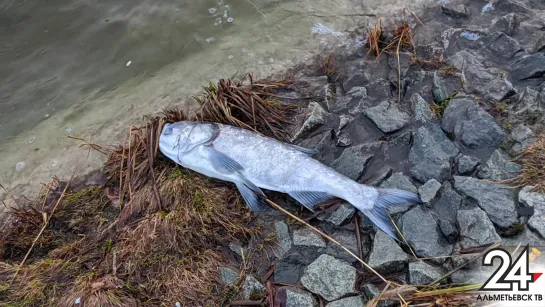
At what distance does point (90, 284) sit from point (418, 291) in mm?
2736

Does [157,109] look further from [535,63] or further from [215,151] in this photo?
[535,63]

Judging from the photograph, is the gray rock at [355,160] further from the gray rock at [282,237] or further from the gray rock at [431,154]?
the gray rock at [282,237]

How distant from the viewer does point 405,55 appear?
559 cm

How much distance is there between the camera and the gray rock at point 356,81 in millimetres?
5438

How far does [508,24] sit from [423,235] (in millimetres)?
3236

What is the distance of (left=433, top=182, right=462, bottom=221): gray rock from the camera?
4000 millimetres

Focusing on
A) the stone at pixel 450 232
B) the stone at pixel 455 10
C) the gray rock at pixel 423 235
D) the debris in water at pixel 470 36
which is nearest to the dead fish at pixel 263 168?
the gray rock at pixel 423 235

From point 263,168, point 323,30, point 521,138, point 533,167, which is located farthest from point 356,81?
point 533,167

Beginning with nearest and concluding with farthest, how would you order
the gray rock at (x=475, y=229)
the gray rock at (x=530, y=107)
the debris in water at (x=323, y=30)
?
the gray rock at (x=475, y=229) < the gray rock at (x=530, y=107) < the debris in water at (x=323, y=30)

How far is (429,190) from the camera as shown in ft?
13.6

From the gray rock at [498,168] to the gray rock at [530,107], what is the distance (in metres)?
0.59

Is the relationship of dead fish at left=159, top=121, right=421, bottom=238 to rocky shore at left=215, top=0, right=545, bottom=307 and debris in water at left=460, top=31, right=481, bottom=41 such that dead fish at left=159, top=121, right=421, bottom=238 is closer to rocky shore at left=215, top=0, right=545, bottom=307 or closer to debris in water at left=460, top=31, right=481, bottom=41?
rocky shore at left=215, top=0, right=545, bottom=307

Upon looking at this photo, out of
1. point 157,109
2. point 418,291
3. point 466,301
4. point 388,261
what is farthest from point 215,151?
point 466,301

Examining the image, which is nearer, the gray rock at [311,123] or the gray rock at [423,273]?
the gray rock at [423,273]
